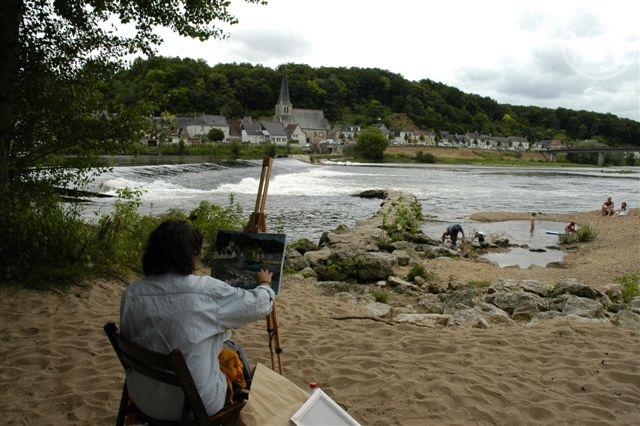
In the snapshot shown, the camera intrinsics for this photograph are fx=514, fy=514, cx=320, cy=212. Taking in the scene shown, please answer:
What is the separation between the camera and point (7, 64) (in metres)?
6.42

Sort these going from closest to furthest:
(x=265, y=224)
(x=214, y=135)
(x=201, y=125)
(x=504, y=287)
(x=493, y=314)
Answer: (x=265, y=224) → (x=493, y=314) → (x=504, y=287) → (x=214, y=135) → (x=201, y=125)

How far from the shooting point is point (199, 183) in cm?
3775

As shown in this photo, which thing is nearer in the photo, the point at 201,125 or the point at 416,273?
the point at 416,273

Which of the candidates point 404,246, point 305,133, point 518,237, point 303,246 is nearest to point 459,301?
point 303,246

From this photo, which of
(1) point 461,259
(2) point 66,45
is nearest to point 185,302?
(2) point 66,45

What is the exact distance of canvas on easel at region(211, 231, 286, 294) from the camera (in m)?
4.02

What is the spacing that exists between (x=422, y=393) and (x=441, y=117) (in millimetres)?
176833

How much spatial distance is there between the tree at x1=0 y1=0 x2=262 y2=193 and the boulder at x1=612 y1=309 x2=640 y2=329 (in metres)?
7.14

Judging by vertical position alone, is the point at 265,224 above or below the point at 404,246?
above

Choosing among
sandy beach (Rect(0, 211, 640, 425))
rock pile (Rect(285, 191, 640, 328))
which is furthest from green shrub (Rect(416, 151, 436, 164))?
sandy beach (Rect(0, 211, 640, 425))

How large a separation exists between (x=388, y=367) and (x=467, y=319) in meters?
2.40

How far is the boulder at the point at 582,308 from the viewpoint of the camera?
7.58m

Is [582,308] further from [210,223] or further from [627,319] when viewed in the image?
[210,223]

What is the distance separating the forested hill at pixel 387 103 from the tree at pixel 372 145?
144 ft
